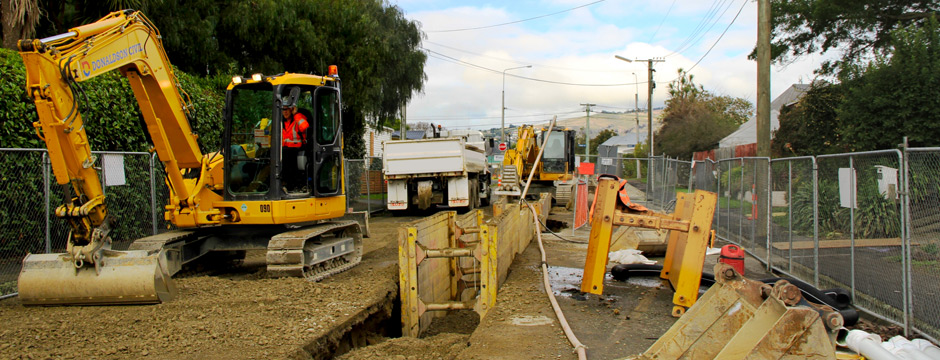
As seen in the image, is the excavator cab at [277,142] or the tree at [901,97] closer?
the excavator cab at [277,142]

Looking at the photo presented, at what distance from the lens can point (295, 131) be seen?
8.03 m

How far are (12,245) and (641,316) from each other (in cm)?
794

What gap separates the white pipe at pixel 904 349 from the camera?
4.39 meters

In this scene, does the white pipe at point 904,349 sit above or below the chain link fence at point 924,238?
below

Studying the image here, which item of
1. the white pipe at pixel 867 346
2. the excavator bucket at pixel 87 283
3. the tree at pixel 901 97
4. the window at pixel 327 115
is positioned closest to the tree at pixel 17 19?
the window at pixel 327 115

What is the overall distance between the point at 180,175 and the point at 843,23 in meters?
20.7

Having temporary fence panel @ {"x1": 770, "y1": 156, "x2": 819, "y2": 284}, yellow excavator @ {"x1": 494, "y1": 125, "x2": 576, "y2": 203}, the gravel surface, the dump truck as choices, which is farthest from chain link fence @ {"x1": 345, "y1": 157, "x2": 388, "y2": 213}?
temporary fence panel @ {"x1": 770, "y1": 156, "x2": 819, "y2": 284}

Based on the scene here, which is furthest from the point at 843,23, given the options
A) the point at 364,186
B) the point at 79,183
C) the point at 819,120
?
the point at 79,183

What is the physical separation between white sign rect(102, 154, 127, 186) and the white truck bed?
28.8 feet

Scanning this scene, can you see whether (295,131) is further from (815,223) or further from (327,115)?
(815,223)

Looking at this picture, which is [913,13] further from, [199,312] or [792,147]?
[199,312]

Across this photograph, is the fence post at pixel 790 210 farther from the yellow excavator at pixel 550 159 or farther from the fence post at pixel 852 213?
the yellow excavator at pixel 550 159

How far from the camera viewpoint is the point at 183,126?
7758mm

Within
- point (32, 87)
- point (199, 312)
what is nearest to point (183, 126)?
point (32, 87)
